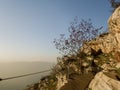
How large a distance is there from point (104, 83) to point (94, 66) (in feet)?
43.1

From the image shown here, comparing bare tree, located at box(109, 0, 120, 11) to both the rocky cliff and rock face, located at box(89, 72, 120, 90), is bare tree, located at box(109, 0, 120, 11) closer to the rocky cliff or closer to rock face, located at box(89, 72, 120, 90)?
the rocky cliff

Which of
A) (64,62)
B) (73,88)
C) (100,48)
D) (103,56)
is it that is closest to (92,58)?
(103,56)

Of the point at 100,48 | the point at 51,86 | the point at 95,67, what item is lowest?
the point at 51,86

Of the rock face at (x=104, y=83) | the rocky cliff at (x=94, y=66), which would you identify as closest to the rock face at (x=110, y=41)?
the rocky cliff at (x=94, y=66)

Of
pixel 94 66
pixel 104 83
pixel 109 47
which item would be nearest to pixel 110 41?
pixel 109 47

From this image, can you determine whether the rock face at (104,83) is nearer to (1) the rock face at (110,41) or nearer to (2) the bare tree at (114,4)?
(1) the rock face at (110,41)

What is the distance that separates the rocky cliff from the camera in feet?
72.5

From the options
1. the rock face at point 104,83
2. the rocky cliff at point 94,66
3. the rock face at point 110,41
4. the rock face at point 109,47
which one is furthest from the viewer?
the rock face at point 110,41

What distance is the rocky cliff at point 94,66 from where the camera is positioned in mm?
22112

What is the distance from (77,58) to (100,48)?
4675 millimetres

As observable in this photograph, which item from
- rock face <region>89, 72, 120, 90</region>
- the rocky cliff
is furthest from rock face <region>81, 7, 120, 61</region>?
rock face <region>89, 72, 120, 90</region>

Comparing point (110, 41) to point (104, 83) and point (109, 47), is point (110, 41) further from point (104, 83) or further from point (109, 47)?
point (104, 83)

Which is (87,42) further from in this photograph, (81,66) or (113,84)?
(113,84)

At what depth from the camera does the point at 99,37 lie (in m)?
43.5
